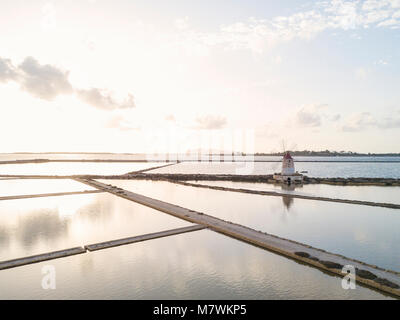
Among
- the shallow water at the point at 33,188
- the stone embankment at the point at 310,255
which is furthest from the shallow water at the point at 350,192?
the shallow water at the point at 33,188

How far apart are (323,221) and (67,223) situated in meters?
19.8

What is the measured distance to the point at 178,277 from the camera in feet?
40.0

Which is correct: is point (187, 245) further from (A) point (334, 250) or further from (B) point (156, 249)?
(A) point (334, 250)

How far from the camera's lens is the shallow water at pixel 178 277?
1082cm

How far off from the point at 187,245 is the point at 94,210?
13.3 meters

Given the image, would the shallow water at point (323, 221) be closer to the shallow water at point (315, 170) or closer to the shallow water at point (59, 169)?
the shallow water at point (315, 170)

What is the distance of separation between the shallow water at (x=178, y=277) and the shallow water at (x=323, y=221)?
14.2ft

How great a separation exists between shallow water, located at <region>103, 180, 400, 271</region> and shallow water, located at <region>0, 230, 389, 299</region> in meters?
4.32

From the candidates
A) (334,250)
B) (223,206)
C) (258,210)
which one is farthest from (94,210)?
(334,250)

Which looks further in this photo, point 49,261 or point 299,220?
point 299,220

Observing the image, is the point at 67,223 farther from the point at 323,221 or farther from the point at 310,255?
the point at 323,221

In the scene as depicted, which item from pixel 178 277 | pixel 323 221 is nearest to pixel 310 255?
pixel 178 277
